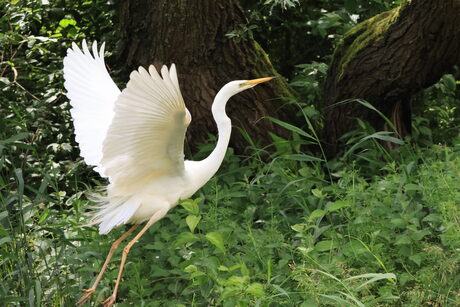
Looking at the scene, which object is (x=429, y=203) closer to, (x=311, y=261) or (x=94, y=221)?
(x=311, y=261)


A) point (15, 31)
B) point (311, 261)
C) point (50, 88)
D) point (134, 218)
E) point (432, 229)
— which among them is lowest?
point (432, 229)

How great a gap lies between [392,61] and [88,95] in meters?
1.94

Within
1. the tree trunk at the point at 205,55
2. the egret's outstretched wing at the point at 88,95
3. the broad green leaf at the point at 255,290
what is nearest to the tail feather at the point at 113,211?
the egret's outstretched wing at the point at 88,95

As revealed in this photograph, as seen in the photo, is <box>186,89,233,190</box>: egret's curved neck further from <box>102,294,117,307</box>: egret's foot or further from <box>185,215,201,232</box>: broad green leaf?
<box>102,294,117,307</box>: egret's foot

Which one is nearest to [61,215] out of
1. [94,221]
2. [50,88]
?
[94,221]

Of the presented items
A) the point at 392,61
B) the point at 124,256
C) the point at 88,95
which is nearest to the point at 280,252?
the point at 124,256

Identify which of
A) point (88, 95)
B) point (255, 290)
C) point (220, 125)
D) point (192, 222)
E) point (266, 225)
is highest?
point (88, 95)

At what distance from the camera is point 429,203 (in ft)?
12.4

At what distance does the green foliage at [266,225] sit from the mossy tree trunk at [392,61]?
0.59 ft

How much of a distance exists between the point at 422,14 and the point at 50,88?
297 cm

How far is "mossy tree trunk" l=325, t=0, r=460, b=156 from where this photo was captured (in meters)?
4.81

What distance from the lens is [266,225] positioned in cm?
444

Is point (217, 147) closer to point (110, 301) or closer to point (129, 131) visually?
point (129, 131)

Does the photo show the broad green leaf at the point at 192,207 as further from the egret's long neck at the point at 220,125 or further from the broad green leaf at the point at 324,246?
the broad green leaf at the point at 324,246
